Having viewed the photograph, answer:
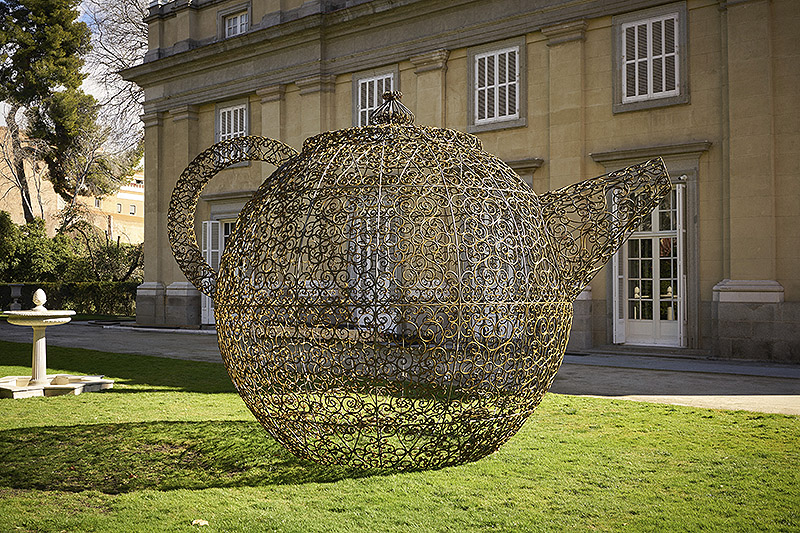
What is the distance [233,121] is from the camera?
20.0m

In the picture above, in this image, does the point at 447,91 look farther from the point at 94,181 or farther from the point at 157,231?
the point at 94,181

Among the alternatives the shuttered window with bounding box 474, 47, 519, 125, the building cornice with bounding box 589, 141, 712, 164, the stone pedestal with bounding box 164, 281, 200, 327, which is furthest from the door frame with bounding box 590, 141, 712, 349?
the stone pedestal with bounding box 164, 281, 200, 327

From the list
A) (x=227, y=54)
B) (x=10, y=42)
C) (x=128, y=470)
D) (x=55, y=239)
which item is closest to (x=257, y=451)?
(x=128, y=470)

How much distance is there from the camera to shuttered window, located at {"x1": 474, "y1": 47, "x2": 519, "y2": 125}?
595 inches

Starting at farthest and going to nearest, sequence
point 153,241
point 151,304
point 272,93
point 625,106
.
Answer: point 153,241, point 151,304, point 272,93, point 625,106

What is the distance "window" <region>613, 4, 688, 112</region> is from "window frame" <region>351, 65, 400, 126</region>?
16.7 feet

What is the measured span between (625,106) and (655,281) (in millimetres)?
3229

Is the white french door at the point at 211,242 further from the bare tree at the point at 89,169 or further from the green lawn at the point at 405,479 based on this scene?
the bare tree at the point at 89,169

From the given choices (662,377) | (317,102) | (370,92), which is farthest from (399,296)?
(317,102)

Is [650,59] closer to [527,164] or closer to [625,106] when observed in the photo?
[625,106]

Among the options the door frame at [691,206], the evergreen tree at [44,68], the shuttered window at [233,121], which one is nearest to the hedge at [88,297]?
the evergreen tree at [44,68]

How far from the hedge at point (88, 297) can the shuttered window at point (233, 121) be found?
9.51 metres

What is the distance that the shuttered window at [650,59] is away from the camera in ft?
43.7

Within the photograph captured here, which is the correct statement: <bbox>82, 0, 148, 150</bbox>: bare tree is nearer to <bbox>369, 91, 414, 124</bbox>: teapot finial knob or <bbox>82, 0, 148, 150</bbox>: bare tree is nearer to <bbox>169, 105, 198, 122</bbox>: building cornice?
<bbox>169, 105, 198, 122</bbox>: building cornice
